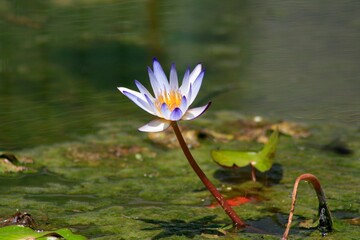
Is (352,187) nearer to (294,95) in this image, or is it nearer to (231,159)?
(231,159)

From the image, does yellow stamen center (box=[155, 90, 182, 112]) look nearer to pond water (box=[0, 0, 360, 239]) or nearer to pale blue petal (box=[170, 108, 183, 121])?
pale blue petal (box=[170, 108, 183, 121])

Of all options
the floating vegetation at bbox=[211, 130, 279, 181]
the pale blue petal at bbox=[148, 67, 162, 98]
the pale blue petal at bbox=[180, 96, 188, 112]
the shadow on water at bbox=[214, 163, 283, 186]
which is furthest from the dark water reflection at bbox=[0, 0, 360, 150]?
the pale blue petal at bbox=[180, 96, 188, 112]

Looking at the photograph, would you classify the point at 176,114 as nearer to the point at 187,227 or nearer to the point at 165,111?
the point at 165,111

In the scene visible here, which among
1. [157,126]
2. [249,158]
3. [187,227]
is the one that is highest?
[157,126]

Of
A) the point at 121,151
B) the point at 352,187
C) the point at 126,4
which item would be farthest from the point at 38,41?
the point at 352,187

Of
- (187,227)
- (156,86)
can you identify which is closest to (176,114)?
(156,86)

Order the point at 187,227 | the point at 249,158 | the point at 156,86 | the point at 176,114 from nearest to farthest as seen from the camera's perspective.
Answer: the point at 176,114, the point at 156,86, the point at 187,227, the point at 249,158

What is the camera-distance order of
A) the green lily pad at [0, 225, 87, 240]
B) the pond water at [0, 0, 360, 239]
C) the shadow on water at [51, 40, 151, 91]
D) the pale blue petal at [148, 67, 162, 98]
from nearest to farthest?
the green lily pad at [0, 225, 87, 240], the pale blue petal at [148, 67, 162, 98], the pond water at [0, 0, 360, 239], the shadow on water at [51, 40, 151, 91]
